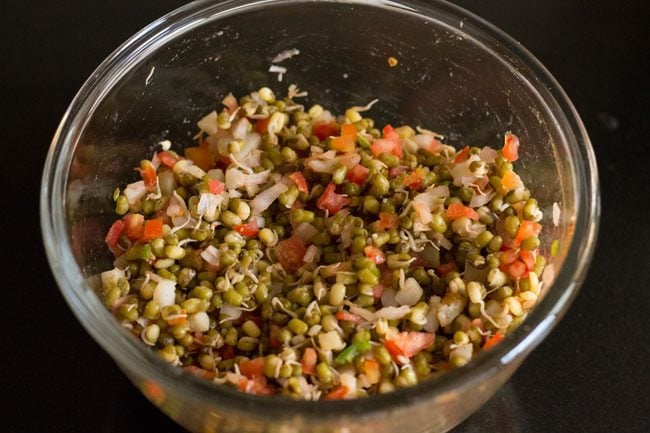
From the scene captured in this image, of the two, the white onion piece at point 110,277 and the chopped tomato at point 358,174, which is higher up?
the chopped tomato at point 358,174

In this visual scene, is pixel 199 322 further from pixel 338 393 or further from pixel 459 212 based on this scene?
pixel 459 212

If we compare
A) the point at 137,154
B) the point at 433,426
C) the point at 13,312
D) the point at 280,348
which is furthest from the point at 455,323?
the point at 13,312

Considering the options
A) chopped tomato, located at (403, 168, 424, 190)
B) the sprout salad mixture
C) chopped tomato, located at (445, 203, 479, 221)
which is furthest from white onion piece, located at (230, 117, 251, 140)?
chopped tomato, located at (445, 203, 479, 221)

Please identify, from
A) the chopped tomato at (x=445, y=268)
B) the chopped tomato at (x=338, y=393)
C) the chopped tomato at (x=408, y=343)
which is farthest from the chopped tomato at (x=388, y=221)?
the chopped tomato at (x=338, y=393)

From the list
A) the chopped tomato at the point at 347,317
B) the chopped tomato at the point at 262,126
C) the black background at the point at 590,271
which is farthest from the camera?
the chopped tomato at the point at 262,126

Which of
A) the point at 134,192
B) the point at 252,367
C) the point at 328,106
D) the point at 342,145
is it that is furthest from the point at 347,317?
the point at 328,106

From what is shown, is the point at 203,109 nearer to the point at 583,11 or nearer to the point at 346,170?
the point at 346,170

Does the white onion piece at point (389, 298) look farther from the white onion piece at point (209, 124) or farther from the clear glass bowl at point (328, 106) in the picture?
the white onion piece at point (209, 124)
